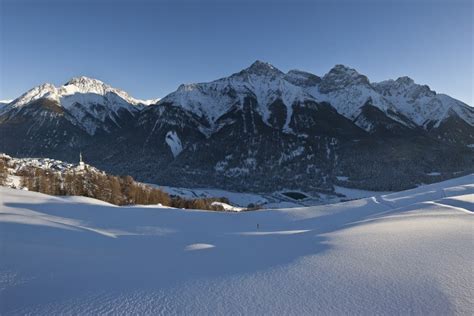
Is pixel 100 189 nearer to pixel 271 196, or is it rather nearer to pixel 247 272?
pixel 247 272

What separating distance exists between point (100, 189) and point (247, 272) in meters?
80.4

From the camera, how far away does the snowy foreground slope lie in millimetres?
7309

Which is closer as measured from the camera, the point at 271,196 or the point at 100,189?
the point at 100,189

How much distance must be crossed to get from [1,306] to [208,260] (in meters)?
5.62

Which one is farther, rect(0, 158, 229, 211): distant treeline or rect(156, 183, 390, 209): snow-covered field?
rect(156, 183, 390, 209): snow-covered field

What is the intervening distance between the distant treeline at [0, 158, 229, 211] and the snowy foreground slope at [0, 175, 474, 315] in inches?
2417

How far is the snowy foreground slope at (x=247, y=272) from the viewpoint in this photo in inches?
288

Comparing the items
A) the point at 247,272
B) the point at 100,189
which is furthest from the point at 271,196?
the point at 247,272

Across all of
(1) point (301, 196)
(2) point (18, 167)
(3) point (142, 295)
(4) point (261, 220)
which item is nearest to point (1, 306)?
(3) point (142, 295)

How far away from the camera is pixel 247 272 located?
9.40 metres

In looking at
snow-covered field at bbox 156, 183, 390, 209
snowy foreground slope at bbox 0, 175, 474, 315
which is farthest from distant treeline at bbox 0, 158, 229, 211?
snow-covered field at bbox 156, 183, 390, 209

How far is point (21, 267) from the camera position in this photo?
9633mm

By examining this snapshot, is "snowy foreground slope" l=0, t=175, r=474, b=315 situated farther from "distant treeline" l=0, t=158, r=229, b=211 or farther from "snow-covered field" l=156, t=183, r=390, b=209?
"snow-covered field" l=156, t=183, r=390, b=209

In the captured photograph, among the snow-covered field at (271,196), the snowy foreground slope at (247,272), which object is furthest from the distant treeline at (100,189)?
the snow-covered field at (271,196)
